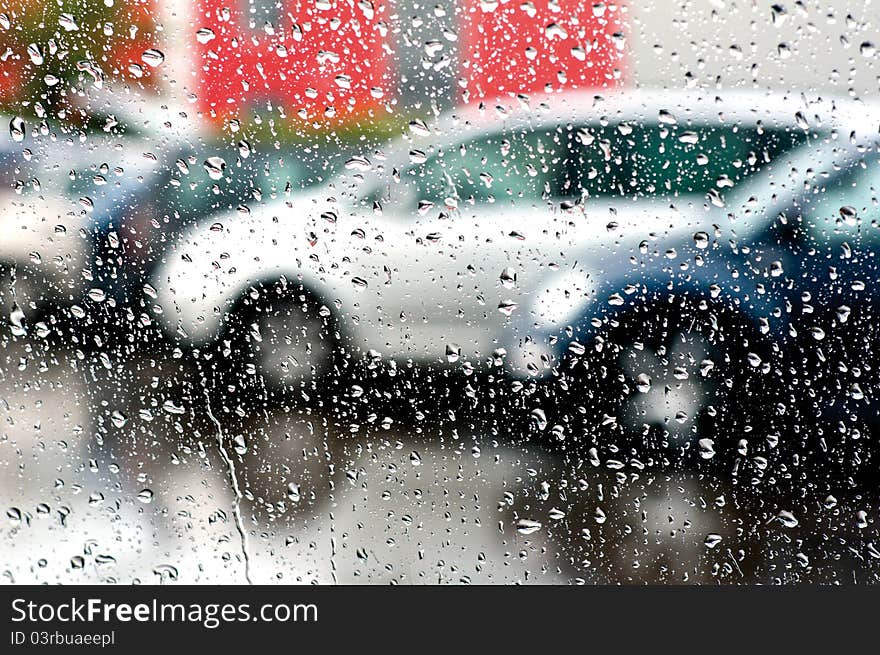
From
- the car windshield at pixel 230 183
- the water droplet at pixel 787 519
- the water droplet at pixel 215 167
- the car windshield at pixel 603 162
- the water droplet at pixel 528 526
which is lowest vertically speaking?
the water droplet at pixel 787 519

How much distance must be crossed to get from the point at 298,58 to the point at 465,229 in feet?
1.18

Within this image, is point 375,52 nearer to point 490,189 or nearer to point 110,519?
point 490,189

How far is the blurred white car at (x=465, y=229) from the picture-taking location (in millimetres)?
1353

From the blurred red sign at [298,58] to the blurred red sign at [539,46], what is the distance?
0.14m

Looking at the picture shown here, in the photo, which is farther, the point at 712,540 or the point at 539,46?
the point at 712,540

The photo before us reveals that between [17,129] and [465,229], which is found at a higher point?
[17,129]

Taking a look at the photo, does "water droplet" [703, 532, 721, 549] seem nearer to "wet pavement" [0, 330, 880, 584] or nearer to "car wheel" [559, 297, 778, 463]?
"wet pavement" [0, 330, 880, 584]

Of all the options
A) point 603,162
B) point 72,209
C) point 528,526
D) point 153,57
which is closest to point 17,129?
point 72,209

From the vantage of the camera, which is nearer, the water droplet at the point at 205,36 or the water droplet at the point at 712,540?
the water droplet at the point at 205,36

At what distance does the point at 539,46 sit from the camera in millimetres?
1328

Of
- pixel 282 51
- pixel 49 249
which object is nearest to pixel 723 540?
pixel 282 51

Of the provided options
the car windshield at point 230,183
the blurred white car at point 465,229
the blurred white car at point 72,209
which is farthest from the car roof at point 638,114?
the blurred white car at point 72,209

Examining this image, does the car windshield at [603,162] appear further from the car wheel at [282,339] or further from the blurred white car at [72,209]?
the blurred white car at [72,209]

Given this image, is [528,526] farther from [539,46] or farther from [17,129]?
[17,129]
